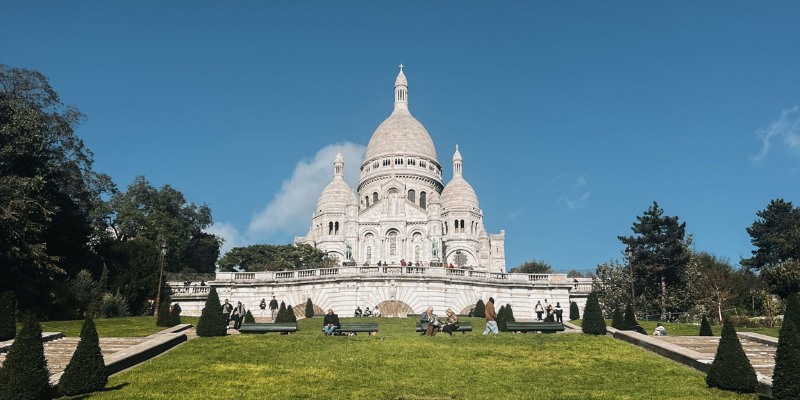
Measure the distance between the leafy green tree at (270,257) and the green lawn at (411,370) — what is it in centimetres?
4385

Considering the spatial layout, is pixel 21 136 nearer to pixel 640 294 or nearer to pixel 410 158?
pixel 640 294

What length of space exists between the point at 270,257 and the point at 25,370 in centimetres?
5891

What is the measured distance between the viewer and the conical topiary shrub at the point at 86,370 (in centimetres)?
1738

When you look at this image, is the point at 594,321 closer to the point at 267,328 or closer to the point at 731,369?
the point at 731,369

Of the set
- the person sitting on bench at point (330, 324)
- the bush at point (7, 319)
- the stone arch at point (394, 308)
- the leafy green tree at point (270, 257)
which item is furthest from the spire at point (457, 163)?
the bush at point (7, 319)

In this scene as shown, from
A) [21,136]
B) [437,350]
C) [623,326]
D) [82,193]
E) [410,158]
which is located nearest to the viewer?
[437,350]

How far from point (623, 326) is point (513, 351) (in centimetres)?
878

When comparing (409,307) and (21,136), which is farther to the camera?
(409,307)

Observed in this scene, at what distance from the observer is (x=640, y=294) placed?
59531mm

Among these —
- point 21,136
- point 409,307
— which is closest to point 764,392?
point 409,307

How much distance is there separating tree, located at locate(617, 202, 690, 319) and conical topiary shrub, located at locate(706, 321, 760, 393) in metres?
40.9

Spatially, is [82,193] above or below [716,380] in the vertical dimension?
above

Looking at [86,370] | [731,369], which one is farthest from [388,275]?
[731,369]

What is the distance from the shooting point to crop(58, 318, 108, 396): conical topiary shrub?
17.4m
